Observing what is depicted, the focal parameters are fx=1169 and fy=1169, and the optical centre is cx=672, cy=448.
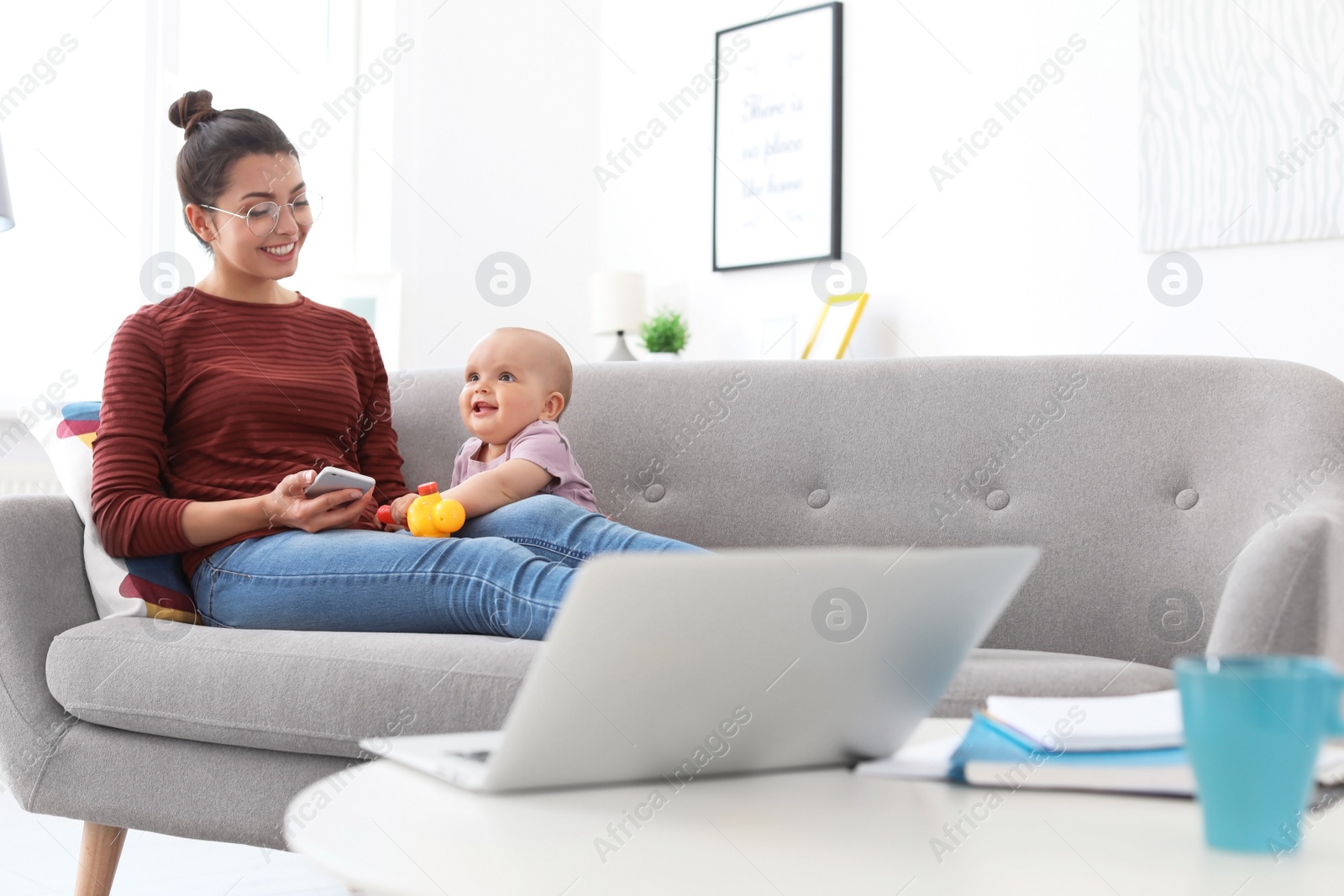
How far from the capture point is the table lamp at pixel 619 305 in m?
3.80

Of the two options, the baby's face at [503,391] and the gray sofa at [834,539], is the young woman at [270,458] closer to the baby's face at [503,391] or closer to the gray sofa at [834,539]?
the gray sofa at [834,539]

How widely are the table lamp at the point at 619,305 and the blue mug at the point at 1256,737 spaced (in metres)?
3.27

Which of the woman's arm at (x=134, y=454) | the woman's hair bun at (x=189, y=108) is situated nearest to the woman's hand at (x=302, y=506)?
the woman's arm at (x=134, y=454)

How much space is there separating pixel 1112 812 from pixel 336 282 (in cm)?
367

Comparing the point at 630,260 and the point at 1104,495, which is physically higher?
the point at 630,260

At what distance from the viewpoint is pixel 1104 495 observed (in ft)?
5.43

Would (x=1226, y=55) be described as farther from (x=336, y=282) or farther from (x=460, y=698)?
(x=336, y=282)

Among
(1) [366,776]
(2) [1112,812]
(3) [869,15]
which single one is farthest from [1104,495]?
(3) [869,15]

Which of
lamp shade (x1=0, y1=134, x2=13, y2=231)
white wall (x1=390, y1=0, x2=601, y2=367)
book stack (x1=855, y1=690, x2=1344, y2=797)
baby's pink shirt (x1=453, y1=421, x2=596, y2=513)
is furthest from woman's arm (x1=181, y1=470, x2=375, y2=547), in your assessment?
white wall (x1=390, y1=0, x2=601, y2=367)

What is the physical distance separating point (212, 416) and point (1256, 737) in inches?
61.0

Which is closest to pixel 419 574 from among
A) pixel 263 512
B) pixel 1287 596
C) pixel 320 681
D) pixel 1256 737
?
pixel 320 681

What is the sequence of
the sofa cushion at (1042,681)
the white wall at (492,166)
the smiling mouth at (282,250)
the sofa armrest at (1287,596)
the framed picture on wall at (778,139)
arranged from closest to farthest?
the sofa armrest at (1287,596) → the sofa cushion at (1042,681) → the smiling mouth at (282,250) → the framed picture on wall at (778,139) → the white wall at (492,166)

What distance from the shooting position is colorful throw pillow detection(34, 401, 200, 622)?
1.64 m

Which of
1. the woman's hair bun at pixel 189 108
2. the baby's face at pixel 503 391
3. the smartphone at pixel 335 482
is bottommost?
the smartphone at pixel 335 482
